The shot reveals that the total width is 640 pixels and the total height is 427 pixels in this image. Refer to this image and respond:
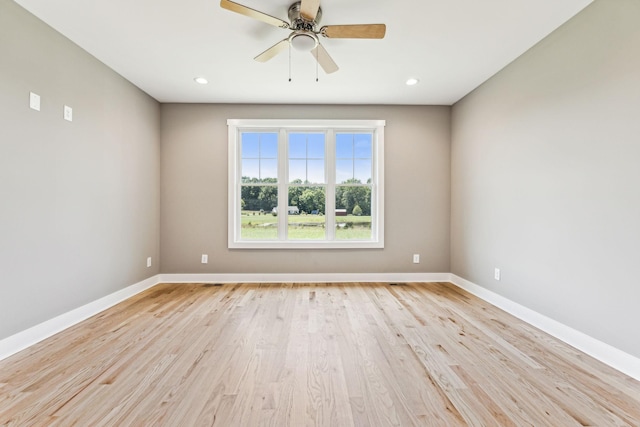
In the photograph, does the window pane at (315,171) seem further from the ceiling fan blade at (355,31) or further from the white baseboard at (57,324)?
the white baseboard at (57,324)

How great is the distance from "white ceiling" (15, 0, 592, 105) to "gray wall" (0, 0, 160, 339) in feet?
0.88

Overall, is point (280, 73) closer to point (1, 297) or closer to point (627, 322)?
point (1, 297)

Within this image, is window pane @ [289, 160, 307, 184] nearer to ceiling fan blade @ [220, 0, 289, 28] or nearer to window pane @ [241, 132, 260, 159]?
window pane @ [241, 132, 260, 159]

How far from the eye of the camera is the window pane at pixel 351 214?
432cm

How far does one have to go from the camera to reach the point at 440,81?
3.37m

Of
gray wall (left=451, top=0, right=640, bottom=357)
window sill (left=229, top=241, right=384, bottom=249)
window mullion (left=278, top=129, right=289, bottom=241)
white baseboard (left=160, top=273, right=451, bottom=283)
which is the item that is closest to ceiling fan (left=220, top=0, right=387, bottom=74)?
gray wall (left=451, top=0, right=640, bottom=357)

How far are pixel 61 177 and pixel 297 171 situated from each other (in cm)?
266

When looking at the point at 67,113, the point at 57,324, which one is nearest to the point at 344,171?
the point at 67,113

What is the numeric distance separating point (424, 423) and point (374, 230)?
3018 mm

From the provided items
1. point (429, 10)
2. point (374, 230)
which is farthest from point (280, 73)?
point (374, 230)

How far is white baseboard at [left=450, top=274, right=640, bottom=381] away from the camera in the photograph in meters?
1.85

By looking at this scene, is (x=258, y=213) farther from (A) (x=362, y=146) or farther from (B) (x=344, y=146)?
(A) (x=362, y=146)

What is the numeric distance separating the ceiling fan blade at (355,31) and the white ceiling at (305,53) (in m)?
0.19

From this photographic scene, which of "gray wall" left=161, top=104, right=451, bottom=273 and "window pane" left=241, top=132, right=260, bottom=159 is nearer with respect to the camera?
"gray wall" left=161, top=104, right=451, bottom=273
